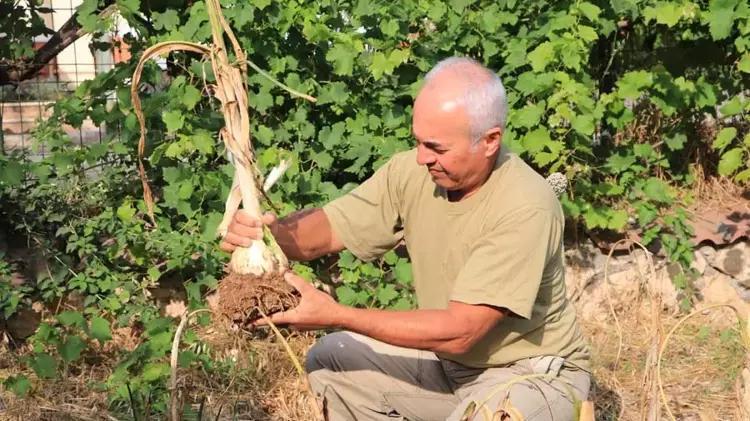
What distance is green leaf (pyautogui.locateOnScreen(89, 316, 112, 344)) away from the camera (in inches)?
196

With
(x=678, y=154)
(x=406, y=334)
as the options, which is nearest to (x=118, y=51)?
(x=406, y=334)

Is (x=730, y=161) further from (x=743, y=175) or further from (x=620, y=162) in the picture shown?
(x=620, y=162)

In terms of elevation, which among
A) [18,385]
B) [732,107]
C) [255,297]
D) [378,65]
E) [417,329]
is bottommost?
[18,385]

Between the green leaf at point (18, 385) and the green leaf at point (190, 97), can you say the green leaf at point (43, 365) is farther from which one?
the green leaf at point (190, 97)

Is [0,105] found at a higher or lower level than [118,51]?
lower

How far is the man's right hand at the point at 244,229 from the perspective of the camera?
3193mm

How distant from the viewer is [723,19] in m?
5.77

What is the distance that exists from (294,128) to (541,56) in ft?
4.42

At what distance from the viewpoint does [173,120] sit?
5199mm

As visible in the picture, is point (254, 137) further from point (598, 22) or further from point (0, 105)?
point (598, 22)

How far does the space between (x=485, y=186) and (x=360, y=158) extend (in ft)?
6.67

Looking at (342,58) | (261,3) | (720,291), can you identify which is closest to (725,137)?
(720,291)

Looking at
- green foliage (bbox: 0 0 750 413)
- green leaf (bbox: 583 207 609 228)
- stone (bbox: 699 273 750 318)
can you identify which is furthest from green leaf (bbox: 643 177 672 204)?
stone (bbox: 699 273 750 318)

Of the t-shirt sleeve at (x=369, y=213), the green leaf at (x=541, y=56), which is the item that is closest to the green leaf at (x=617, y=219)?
the green leaf at (x=541, y=56)
